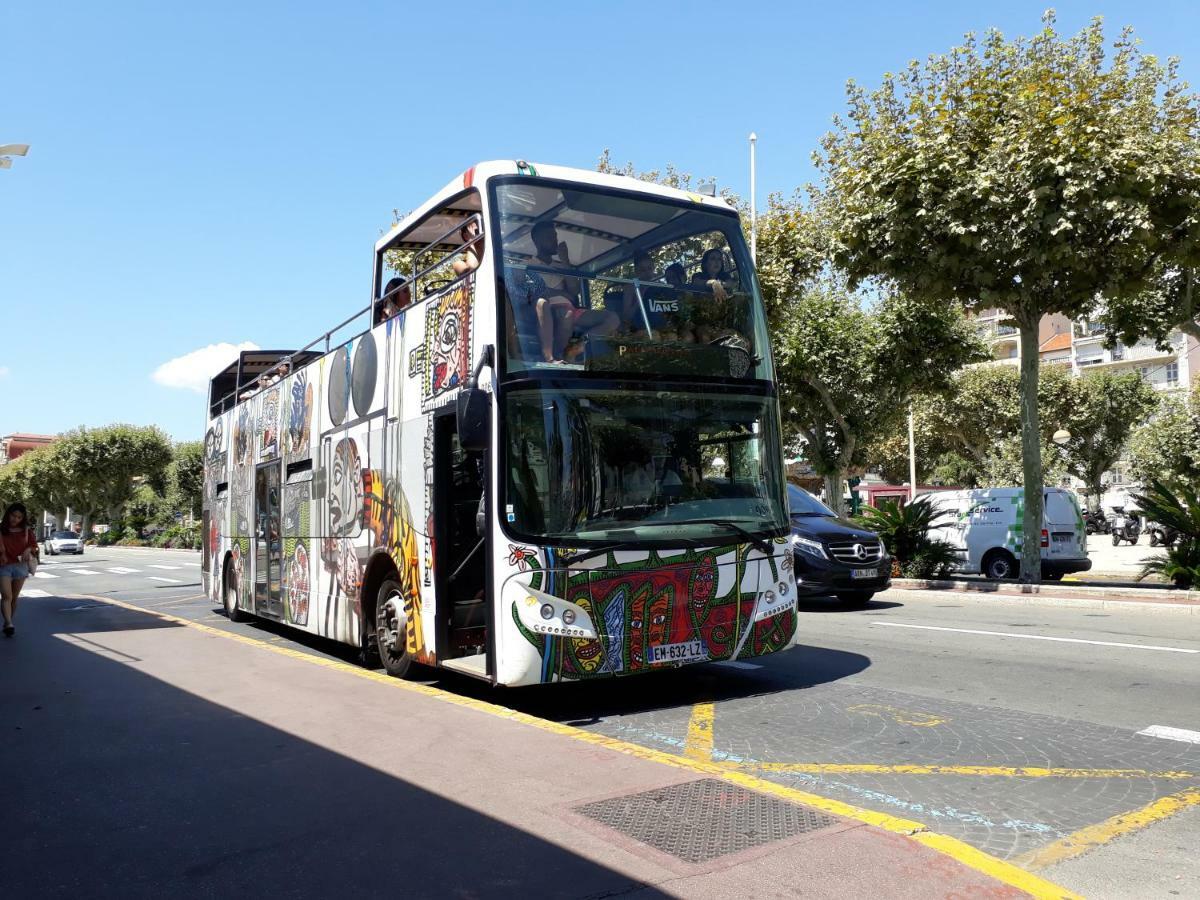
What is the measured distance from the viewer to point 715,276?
306 inches

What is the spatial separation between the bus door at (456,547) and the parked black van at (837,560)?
7.09 meters

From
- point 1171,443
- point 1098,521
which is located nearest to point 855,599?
point 1171,443

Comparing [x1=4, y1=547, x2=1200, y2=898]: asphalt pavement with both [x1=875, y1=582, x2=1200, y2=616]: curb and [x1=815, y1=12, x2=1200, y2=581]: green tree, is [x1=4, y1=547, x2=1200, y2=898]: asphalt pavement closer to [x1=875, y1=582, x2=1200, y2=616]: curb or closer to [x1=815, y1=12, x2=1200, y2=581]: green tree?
[x1=875, y1=582, x2=1200, y2=616]: curb

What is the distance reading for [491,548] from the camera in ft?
22.3

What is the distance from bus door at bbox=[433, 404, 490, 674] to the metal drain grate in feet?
9.62

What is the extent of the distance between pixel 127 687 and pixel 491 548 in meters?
3.96

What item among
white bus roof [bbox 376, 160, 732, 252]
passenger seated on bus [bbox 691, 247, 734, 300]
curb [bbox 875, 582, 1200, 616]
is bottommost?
curb [bbox 875, 582, 1200, 616]


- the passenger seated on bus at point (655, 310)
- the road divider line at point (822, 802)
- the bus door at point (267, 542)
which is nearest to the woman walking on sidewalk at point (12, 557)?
the bus door at point (267, 542)

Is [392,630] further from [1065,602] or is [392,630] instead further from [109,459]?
[109,459]

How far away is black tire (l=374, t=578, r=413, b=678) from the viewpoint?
8406mm

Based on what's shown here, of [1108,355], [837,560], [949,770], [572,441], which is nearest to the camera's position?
[949,770]

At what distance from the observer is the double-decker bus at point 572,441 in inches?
266

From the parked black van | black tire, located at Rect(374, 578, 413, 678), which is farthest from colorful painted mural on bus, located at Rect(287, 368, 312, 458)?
the parked black van

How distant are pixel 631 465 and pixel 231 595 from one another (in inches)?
399
